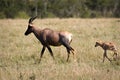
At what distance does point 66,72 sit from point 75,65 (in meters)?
1.43

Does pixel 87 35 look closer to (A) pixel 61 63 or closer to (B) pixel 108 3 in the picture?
(A) pixel 61 63

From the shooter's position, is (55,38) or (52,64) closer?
(52,64)

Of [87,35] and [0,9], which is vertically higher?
[87,35]

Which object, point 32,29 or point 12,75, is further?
point 32,29

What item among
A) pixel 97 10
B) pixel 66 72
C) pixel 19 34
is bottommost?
pixel 97 10

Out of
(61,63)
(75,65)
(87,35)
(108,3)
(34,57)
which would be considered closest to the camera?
(75,65)

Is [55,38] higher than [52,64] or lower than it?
higher

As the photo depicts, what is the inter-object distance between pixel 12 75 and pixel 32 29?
4763 mm

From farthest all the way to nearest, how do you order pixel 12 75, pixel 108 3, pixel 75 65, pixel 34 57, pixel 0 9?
1. pixel 108 3
2. pixel 0 9
3. pixel 34 57
4. pixel 75 65
5. pixel 12 75

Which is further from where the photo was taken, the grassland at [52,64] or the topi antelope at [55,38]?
the topi antelope at [55,38]

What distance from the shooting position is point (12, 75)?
9852mm

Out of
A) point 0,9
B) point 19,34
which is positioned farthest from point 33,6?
point 19,34

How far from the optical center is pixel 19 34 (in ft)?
70.2

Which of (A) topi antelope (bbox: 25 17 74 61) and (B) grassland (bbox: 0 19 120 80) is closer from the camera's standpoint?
(B) grassland (bbox: 0 19 120 80)
